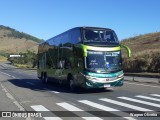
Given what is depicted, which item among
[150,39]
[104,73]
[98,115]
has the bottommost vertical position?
[98,115]

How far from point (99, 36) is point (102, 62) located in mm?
1706

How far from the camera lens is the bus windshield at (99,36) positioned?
20.3 metres

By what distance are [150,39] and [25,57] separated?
75.7 metres

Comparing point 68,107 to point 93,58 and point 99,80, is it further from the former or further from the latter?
point 93,58

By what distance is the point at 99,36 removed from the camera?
2062cm

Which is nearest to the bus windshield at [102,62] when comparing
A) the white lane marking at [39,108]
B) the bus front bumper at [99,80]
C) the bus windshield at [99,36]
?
the bus front bumper at [99,80]

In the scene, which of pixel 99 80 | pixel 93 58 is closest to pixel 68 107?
pixel 99 80

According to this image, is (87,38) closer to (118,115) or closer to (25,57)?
(118,115)

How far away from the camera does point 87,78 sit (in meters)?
19.5

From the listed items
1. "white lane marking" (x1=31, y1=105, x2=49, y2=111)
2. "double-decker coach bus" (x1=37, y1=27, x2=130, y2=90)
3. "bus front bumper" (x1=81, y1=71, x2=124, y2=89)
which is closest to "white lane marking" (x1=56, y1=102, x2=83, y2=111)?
"white lane marking" (x1=31, y1=105, x2=49, y2=111)

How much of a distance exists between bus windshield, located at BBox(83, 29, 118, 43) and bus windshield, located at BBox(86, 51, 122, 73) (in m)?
0.90

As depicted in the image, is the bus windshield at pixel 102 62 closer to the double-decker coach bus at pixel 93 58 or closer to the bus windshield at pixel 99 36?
the double-decker coach bus at pixel 93 58

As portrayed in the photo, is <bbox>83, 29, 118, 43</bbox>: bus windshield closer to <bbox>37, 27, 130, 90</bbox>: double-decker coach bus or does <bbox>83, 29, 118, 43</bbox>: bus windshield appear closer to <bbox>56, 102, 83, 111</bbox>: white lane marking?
<bbox>37, 27, 130, 90</bbox>: double-decker coach bus

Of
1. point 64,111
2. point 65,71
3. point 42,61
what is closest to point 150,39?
point 42,61
